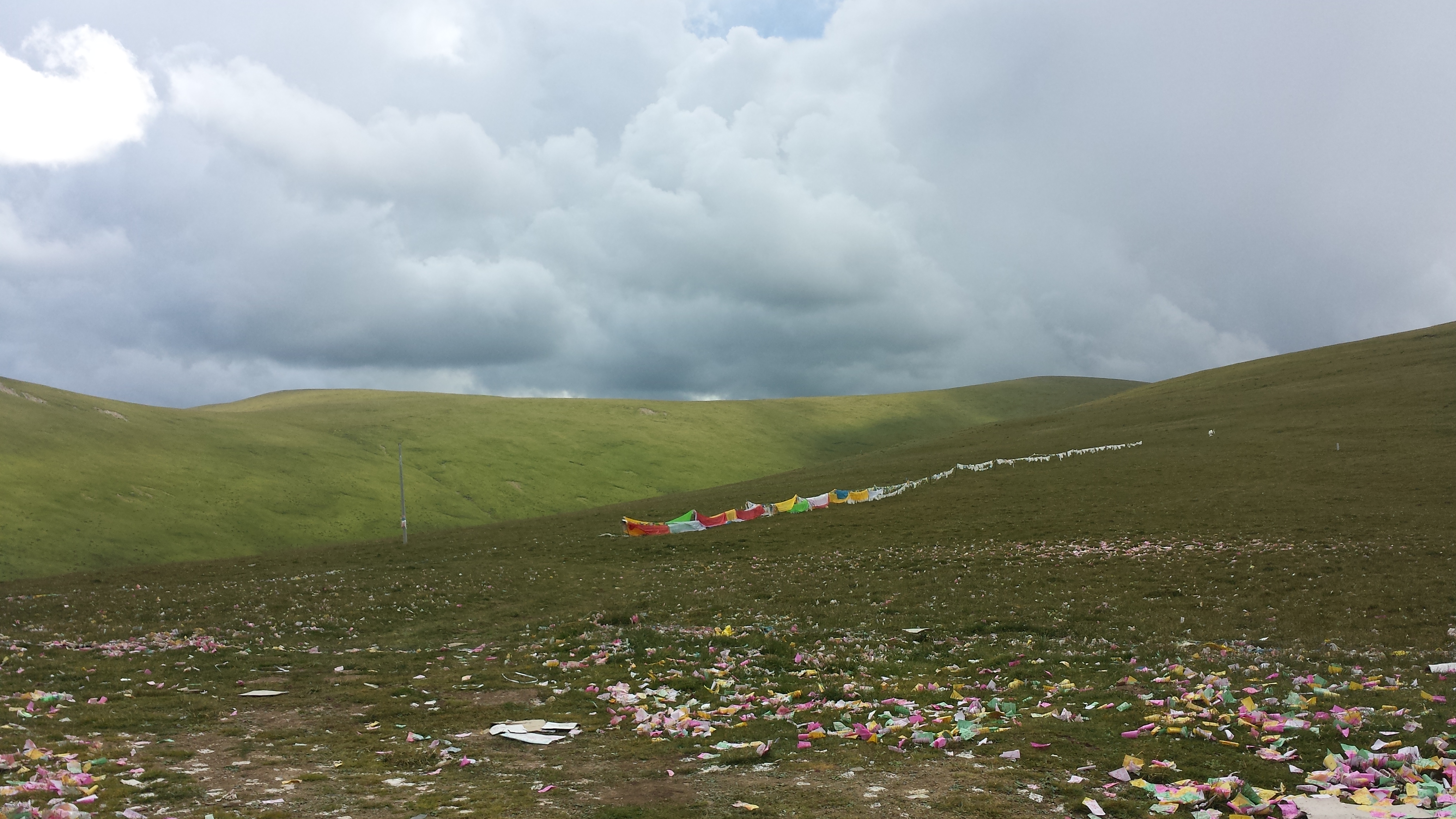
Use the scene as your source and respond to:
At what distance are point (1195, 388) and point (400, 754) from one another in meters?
95.7

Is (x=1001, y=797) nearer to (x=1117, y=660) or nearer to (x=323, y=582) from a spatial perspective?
(x=1117, y=660)

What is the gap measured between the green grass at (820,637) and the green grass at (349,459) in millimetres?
30476

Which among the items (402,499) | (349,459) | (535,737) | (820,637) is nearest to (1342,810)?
(535,737)

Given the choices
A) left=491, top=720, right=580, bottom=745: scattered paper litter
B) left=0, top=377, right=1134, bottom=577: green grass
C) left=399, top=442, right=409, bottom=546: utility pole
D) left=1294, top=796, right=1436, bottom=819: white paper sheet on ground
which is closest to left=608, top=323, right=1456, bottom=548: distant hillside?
left=399, top=442, right=409, bottom=546: utility pole

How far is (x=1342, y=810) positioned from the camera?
753 cm

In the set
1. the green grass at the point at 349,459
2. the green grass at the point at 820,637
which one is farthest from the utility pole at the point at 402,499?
the green grass at the point at 820,637

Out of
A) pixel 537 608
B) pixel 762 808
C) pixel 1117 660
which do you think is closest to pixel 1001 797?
pixel 762 808

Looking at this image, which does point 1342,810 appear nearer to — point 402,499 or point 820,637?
point 820,637

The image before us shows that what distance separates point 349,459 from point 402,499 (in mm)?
54679

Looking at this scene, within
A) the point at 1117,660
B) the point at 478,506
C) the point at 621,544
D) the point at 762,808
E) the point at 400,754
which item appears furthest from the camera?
the point at 478,506

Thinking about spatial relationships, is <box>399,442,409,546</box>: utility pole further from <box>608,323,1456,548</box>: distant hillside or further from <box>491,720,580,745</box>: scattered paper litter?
<box>491,720,580,745</box>: scattered paper litter

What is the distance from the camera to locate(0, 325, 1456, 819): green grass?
9.66 m

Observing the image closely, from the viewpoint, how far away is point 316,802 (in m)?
9.20

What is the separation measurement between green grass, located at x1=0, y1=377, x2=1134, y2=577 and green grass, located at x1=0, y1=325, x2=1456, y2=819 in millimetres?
30476
